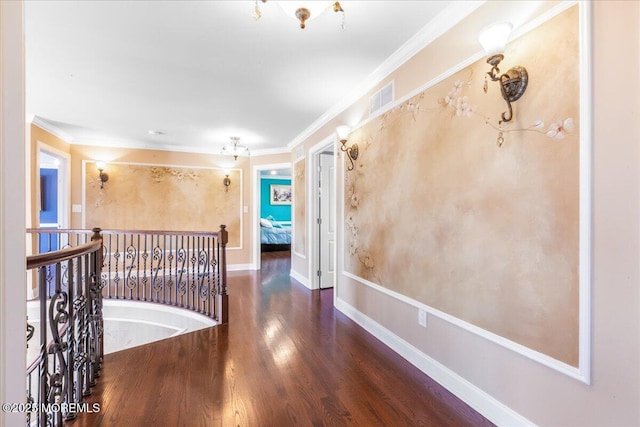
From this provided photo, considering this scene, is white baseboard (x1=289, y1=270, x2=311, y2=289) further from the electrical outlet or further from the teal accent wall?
→ the teal accent wall

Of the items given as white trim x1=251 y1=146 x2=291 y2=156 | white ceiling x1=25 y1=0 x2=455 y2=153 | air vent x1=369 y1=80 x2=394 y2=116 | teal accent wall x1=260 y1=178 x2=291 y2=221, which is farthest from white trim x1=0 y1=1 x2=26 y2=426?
teal accent wall x1=260 y1=178 x2=291 y2=221

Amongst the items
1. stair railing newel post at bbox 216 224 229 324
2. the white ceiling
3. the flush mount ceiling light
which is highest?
the white ceiling

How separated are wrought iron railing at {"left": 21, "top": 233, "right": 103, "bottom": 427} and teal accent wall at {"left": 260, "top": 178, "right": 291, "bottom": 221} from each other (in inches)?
325

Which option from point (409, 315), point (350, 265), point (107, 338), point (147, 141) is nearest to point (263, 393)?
point (409, 315)

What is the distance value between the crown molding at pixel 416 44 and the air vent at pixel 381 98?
0.35 ft

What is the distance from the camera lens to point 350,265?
330 cm

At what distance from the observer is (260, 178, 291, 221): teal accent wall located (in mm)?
10500

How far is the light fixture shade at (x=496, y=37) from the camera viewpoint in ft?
4.65

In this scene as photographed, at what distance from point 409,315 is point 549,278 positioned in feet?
3.78

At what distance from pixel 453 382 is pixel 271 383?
1.24 meters

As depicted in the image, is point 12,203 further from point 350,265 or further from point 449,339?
point 350,265

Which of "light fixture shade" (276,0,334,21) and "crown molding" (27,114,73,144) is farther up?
"crown molding" (27,114,73,144)

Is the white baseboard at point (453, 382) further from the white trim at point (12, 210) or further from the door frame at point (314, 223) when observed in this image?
the white trim at point (12, 210)

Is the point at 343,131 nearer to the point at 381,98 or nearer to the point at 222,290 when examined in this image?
the point at 381,98
